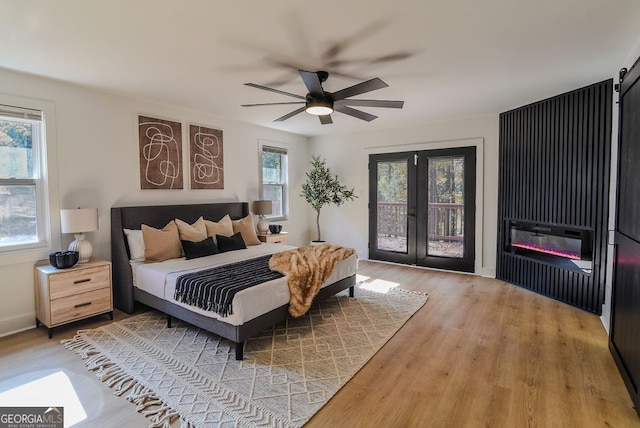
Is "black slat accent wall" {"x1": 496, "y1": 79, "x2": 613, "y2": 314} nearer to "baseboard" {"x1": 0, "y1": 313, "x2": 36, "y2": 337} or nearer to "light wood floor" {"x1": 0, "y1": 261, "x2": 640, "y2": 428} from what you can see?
"light wood floor" {"x1": 0, "y1": 261, "x2": 640, "y2": 428}

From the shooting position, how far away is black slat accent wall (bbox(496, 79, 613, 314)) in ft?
12.0

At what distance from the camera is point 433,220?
578 cm

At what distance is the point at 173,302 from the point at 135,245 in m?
1.18

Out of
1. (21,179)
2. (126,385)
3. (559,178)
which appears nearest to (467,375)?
(126,385)

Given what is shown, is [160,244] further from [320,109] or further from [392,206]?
[392,206]

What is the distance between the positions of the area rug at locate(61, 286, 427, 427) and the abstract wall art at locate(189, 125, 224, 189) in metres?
2.10

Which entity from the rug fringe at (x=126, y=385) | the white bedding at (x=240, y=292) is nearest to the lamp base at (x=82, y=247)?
the white bedding at (x=240, y=292)

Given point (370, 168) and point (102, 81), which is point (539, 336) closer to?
point (370, 168)

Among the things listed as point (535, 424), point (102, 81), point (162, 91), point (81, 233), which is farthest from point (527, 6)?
point (81, 233)

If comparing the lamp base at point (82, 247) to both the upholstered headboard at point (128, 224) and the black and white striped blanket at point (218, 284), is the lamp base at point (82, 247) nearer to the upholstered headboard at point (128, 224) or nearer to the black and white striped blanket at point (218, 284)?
the upholstered headboard at point (128, 224)

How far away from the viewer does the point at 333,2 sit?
2092 mm

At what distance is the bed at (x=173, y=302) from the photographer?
277cm

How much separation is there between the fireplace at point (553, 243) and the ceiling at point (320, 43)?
5.75 feet

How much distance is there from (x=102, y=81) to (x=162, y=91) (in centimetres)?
60
